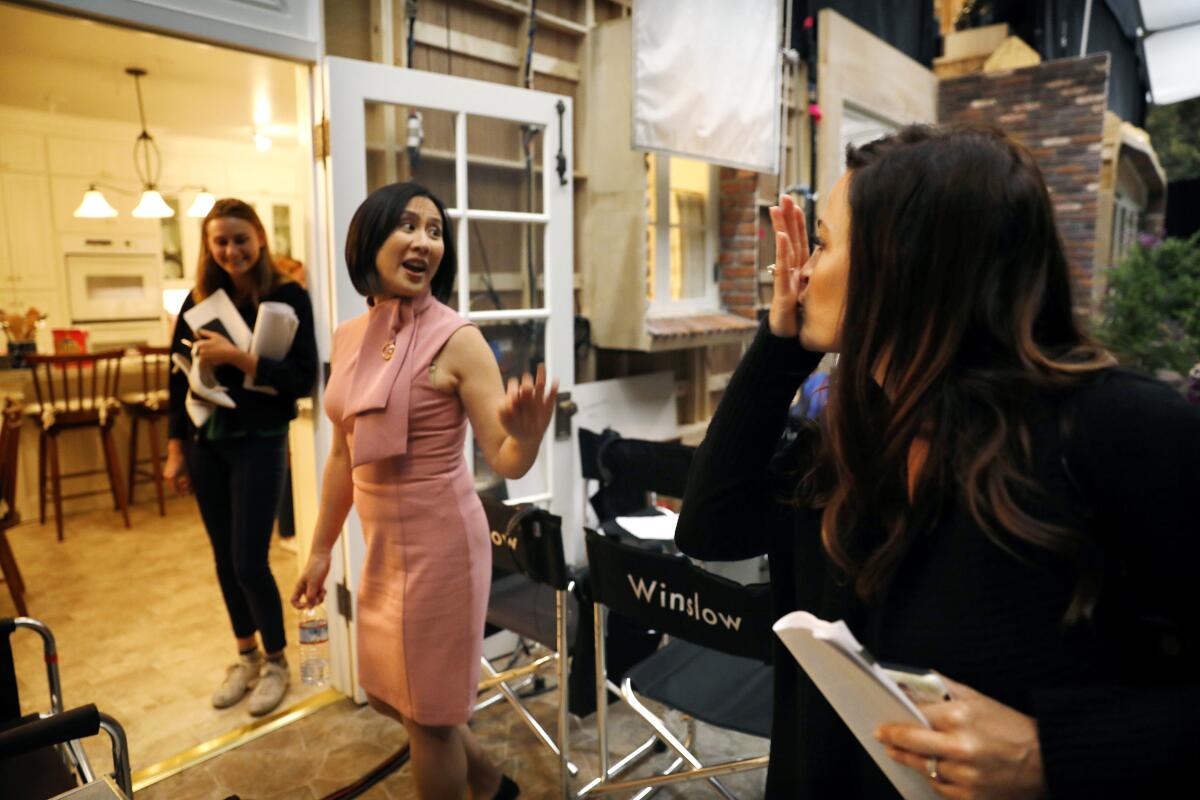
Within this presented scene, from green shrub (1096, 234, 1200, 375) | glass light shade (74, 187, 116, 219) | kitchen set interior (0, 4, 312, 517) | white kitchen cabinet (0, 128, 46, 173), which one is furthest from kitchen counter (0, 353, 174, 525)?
green shrub (1096, 234, 1200, 375)

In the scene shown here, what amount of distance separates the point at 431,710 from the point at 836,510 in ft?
4.02

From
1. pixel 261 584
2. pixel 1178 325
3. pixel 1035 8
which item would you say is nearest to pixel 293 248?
pixel 261 584

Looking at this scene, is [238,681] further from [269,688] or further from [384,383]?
[384,383]

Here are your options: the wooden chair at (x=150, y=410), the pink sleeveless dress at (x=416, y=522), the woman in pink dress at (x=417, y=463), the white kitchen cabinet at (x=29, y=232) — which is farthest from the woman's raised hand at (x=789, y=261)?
the white kitchen cabinet at (x=29, y=232)

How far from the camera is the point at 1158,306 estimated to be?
720 centimetres

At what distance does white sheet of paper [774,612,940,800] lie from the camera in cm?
70

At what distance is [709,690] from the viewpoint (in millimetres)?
2121

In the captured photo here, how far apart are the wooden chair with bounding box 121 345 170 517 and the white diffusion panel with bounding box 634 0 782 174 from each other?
3.58 metres

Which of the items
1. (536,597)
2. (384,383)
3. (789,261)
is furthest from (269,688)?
(789,261)

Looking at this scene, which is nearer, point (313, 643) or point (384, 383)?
point (384, 383)

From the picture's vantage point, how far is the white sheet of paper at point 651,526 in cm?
280

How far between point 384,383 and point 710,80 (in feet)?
8.49

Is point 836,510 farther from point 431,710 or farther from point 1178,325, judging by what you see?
point 1178,325

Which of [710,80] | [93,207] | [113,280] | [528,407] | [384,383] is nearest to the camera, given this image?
[528,407]
